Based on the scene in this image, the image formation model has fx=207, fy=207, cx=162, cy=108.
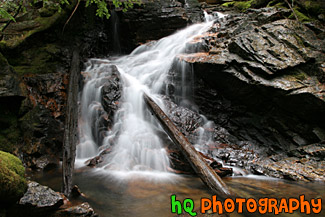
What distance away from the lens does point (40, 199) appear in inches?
110

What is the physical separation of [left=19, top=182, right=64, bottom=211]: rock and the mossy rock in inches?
8.2

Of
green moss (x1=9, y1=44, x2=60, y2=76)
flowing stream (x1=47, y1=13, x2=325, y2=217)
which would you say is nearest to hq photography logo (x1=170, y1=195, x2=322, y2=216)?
flowing stream (x1=47, y1=13, x2=325, y2=217)

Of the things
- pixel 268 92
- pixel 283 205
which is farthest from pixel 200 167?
pixel 268 92

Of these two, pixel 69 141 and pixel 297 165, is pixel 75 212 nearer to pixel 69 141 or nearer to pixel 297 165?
pixel 69 141

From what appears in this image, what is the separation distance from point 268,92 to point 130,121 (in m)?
4.73

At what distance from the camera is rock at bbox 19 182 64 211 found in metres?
2.68

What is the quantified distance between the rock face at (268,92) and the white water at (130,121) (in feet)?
5.71

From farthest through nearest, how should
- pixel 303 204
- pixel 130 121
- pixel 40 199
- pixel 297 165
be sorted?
pixel 130 121 → pixel 297 165 → pixel 303 204 → pixel 40 199

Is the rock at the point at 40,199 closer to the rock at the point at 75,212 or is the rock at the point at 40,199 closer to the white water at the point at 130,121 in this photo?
the rock at the point at 75,212

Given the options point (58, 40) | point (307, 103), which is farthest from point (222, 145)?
point (58, 40)

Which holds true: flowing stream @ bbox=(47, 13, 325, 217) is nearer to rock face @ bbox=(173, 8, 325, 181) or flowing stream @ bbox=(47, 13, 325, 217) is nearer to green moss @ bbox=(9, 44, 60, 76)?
rock face @ bbox=(173, 8, 325, 181)

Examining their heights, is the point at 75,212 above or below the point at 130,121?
below

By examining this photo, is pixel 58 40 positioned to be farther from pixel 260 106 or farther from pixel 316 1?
pixel 316 1

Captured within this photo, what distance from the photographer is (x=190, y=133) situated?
7.23m
